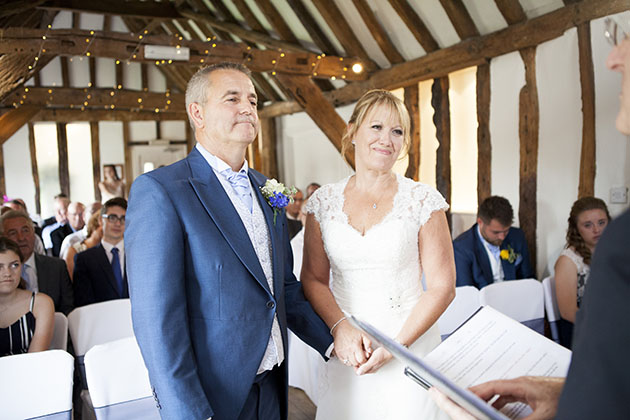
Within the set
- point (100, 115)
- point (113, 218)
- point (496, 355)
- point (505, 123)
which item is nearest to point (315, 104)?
point (505, 123)

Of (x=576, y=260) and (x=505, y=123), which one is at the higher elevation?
(x=505, y=123)

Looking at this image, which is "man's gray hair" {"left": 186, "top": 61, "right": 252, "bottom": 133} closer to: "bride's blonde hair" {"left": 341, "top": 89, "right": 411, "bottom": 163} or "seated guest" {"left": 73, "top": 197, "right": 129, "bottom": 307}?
"bride's blonde hair" {"left": 341, "top": 89, "right": 411, "bottom": 163}

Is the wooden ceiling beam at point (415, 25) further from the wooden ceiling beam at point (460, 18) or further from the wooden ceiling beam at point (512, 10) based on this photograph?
the wooden ceiling beam at point (512, 10)

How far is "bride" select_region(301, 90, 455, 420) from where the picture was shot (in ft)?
6.64

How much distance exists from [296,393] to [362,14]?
15.9ft

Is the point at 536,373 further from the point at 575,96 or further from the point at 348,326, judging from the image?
the point at 575,96

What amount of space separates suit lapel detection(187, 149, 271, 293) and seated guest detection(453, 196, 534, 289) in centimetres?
298

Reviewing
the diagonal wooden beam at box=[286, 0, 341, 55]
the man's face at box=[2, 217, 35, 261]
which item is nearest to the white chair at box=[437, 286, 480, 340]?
the man's face at box=[2, 217, 35, 261]

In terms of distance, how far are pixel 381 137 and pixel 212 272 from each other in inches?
34.6

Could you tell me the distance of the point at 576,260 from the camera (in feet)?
11.9

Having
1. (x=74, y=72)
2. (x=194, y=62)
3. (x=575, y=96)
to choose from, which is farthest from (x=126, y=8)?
(x=575, y=96)

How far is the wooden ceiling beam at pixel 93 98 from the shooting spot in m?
10.8

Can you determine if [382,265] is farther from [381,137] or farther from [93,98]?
[93,98]

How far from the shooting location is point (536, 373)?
119cm
